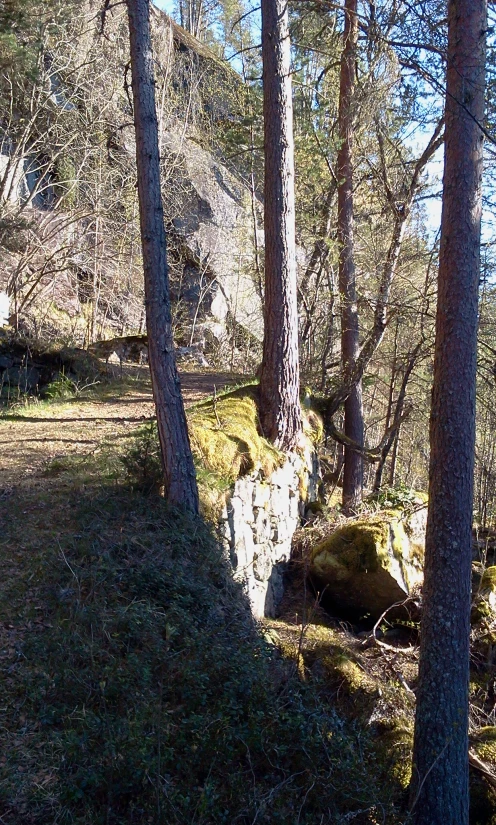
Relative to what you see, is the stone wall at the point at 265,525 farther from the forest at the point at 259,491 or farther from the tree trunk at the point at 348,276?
the tree trunk at the point at 348,276

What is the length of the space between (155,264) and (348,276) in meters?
5.79

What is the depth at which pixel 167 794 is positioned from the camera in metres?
3.56

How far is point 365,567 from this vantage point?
8.14 m

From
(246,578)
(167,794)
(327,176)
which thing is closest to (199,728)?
(167,794)

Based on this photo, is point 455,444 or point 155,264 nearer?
point 455,444

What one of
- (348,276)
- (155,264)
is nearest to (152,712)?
(155,264)

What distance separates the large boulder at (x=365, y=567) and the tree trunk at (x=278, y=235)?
1557mm

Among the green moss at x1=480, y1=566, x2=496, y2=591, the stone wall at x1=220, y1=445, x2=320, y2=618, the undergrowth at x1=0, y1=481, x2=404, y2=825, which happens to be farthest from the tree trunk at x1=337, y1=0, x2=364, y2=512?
the undergrowth at x1=0, y1=481, x2=404, y2=825

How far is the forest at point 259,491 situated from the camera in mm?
4094

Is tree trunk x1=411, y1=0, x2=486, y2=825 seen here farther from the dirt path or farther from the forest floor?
the dirt path

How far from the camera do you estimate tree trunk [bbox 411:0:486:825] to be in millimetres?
5152

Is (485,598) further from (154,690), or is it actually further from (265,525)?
(154,690)

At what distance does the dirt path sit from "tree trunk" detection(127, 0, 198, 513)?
181cm

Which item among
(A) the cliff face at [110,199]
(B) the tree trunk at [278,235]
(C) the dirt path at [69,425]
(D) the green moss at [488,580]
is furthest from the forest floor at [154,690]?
(A) the cliff face at [110,199]
